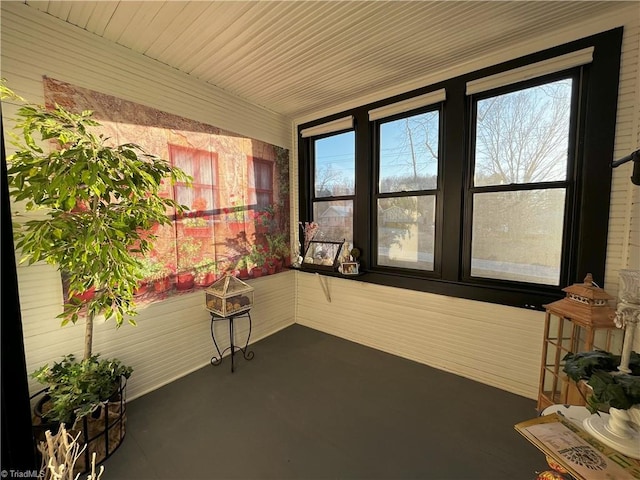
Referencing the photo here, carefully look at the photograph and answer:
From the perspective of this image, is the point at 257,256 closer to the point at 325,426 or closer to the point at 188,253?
the point at 188,253

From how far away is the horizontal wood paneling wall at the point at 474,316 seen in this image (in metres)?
1.81

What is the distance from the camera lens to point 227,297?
2506 millimetres

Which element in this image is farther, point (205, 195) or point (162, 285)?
point (205, 195)

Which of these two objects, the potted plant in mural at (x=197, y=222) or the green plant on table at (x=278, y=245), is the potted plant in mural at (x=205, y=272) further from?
the green plant on table at (x=278, y=245)

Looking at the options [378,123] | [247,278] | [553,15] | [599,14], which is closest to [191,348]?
[247,278]

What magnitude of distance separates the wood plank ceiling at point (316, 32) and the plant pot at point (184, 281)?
1.95 metres

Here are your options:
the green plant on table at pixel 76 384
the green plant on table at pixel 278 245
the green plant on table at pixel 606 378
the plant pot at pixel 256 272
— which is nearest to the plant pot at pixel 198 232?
the plant pot at pixel 256 272

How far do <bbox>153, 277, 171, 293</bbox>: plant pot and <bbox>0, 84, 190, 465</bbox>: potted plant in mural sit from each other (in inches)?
21.9

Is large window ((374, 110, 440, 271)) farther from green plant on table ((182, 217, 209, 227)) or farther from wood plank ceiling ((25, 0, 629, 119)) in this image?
green plant on table ((182, 217, 209, 227))

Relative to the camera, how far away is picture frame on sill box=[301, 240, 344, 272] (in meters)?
3.28

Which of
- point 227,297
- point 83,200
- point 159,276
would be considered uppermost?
point 83,200

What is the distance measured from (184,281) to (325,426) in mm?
1774

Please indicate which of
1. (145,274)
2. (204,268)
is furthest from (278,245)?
(145,274)

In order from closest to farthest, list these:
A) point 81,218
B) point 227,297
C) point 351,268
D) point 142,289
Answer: point 81,218 < point 142,289 < point 227,297 < point 351,268
